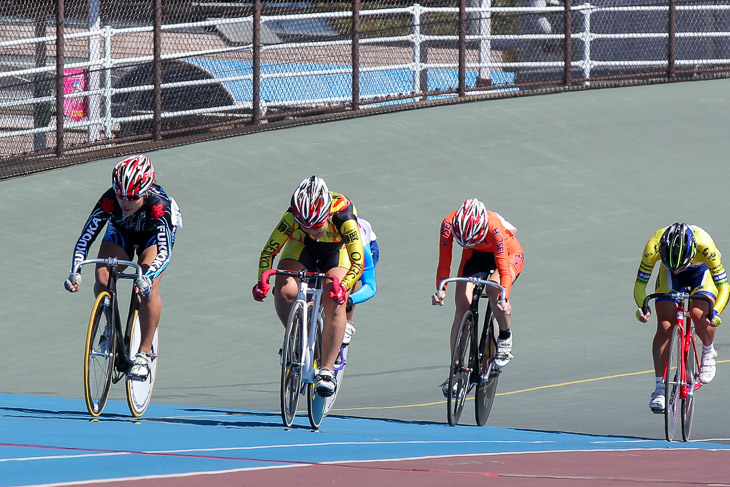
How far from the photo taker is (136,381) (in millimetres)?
8094

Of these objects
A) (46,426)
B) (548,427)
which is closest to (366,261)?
(548,427)

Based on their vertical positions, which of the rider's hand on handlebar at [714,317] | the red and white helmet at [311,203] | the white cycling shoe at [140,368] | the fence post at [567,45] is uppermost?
the fence post at [567,45]

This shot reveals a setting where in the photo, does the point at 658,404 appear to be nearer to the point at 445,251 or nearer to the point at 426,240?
the point at 445,251

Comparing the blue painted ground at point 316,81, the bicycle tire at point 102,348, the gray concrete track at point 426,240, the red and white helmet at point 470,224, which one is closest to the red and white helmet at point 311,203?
the red and white helmet at point 470,224

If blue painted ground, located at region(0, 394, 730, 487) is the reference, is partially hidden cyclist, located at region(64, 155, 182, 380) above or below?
above

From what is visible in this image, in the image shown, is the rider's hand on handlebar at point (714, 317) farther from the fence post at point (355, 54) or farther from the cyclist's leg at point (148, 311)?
the fence post at point (355, 54)

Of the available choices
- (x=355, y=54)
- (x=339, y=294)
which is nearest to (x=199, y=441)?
(x=339, y=294)

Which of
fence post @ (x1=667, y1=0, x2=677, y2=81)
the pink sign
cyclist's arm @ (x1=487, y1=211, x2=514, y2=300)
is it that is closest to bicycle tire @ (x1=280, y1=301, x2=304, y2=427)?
cyclist's arm @ (x1=487, y1=211, x2=514, y2=300)

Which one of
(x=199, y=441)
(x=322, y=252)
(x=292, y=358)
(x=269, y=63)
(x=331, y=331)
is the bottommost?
(x=199, y=441)

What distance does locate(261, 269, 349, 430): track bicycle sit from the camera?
7762 millimetres

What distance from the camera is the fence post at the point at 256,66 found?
17.6 meters

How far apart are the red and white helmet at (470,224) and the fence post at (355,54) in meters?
9.94

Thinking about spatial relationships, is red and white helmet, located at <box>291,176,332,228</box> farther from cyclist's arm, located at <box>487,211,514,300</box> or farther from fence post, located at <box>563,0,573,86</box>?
fence post, located at <box>563,0,573,86</box>

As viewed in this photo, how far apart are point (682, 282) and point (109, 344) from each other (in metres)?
3.67
